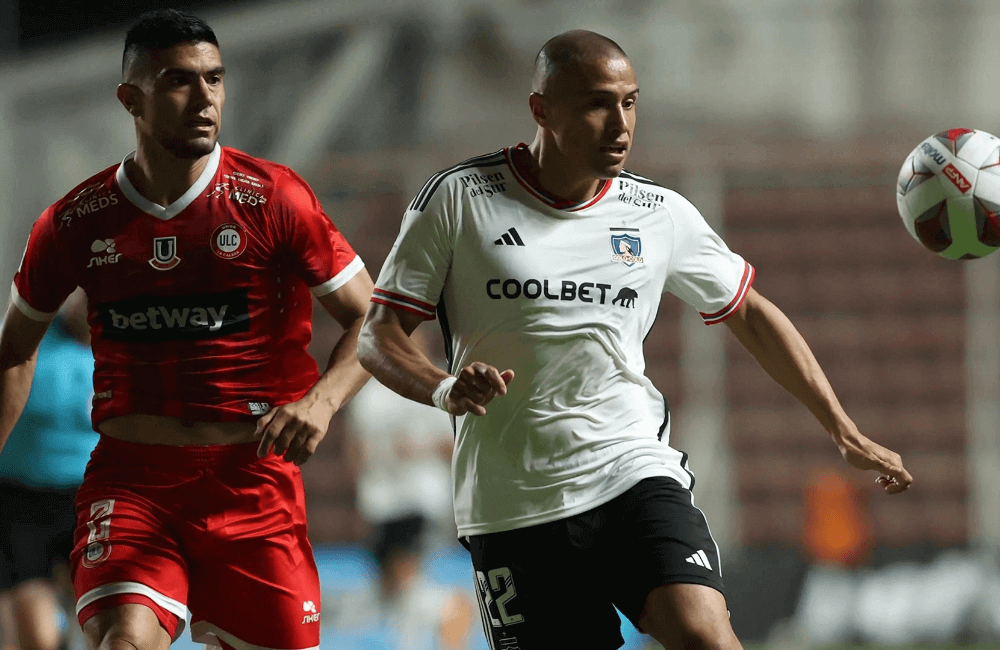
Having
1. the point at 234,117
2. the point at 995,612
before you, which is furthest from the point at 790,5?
the point at 995,612

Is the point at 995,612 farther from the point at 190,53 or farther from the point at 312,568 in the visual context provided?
the point at 190,53

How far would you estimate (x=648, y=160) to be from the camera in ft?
47.9

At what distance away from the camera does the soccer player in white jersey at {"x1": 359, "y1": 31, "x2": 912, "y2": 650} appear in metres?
3.60

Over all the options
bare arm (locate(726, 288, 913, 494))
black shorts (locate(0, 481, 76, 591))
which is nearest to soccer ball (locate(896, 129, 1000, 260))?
bare arm (locate(726, 288, 913, 494))

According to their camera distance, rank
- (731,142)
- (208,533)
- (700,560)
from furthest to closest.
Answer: (731,142) → (208,533) → (700,560)

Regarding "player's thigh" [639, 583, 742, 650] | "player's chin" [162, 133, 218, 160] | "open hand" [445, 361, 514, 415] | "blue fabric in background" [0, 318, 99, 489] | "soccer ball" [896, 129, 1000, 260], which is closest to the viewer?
"open hand" [445, 361, 514, 415]

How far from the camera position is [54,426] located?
235 inches

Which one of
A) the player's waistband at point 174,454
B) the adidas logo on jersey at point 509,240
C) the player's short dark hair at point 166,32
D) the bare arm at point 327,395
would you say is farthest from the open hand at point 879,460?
the player's short dark hair at point 166,32

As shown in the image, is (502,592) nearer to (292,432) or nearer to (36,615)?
(292,432)

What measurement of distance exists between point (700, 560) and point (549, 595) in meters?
0.44

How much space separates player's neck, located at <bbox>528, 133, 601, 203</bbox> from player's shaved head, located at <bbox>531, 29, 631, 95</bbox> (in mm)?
187

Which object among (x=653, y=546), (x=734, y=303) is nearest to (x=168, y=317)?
(x=653, y=546)

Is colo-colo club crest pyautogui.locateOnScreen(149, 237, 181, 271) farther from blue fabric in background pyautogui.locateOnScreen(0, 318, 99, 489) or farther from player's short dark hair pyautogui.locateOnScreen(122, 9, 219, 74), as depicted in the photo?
blue fabric in background pyautogui.locateOnScreen(0, 318, 99, 489)

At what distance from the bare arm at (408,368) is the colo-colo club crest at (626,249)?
55 centimetres
